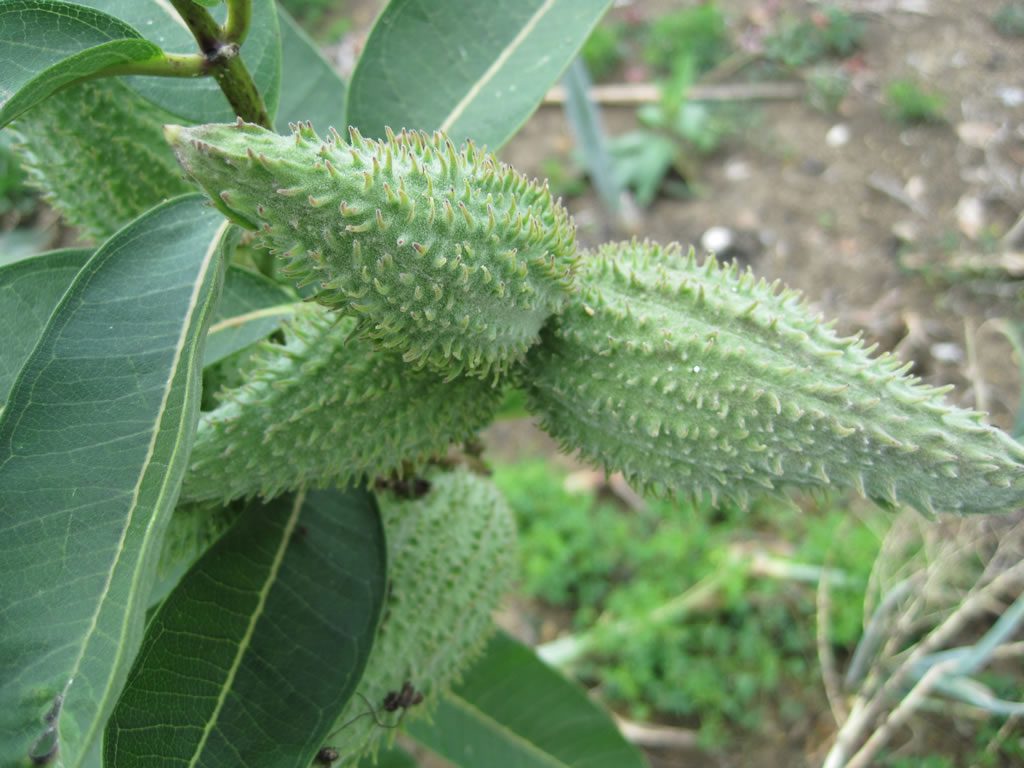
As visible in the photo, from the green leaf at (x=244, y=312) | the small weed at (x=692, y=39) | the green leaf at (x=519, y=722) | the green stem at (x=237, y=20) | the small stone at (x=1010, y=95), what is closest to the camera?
the green stem at (x=237, y=20)

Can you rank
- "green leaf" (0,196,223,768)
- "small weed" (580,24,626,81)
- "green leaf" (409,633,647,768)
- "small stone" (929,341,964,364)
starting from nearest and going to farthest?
"green leaf" (0,196,223,768) → "green leaf" (409,633,647,768) → "small stone" (929,341,964,364) → "small weed" (580,24,626,81)

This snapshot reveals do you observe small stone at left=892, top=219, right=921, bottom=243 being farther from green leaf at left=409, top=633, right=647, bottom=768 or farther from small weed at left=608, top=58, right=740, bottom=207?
green leaf at left=409, top=633, right=647, bottom=768

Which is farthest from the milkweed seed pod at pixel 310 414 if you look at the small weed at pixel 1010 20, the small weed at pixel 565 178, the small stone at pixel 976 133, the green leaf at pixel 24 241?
the small weed at pixel 1010 20

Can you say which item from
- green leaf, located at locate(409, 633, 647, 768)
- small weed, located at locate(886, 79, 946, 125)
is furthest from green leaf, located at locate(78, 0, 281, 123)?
small weed, located at locate(886, 79, 946, 125)

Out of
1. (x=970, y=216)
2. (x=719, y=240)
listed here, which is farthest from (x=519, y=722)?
(x=970, y=216)

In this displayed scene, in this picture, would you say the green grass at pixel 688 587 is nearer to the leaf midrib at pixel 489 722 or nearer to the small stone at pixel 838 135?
the leaf midrib at pixel 489 722
